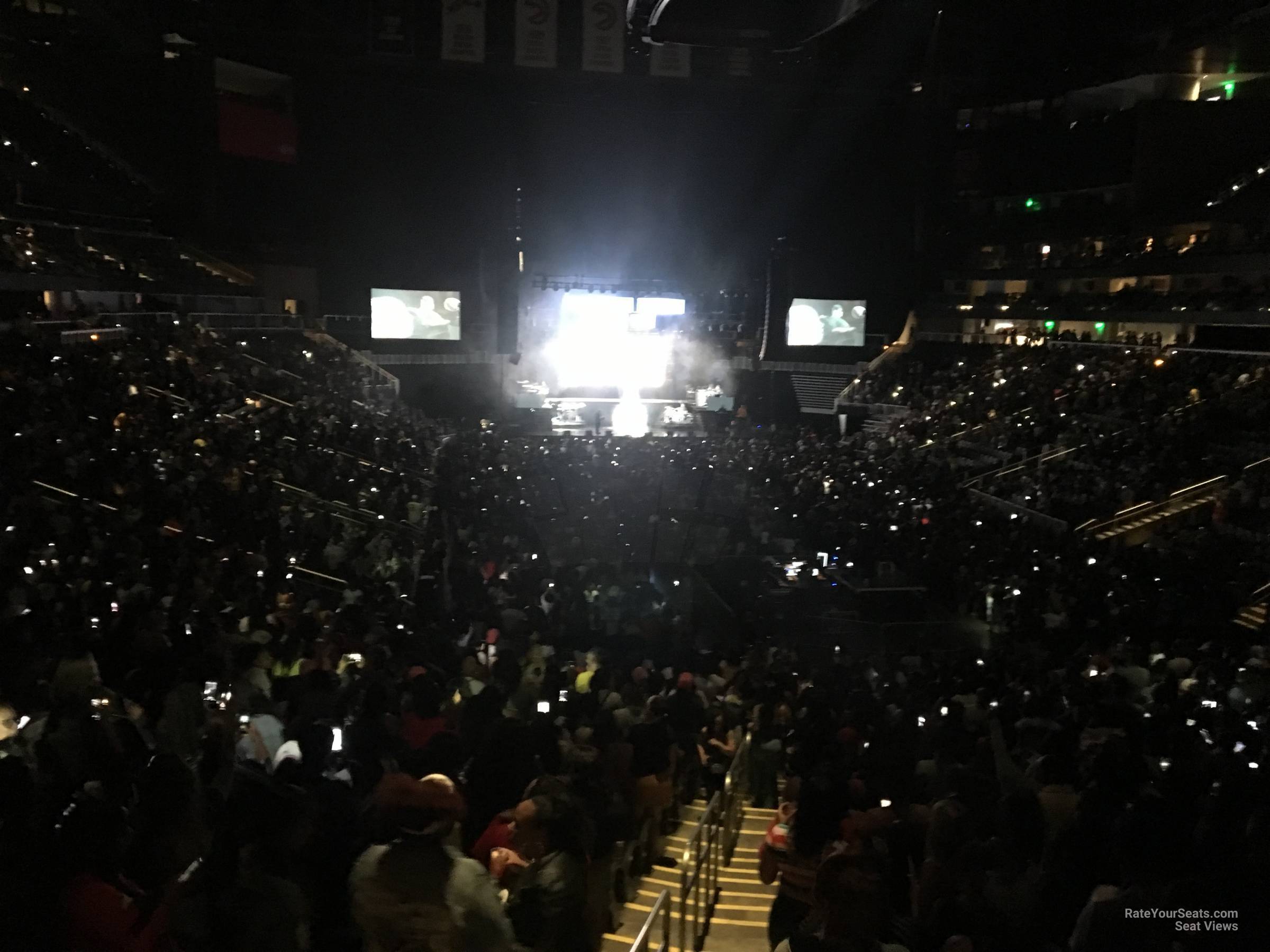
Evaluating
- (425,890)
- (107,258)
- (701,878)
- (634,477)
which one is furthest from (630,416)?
(425,890)

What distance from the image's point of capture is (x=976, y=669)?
7.32 m

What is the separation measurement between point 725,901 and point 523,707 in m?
1.51

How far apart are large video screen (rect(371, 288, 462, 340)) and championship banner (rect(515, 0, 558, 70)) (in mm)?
7536

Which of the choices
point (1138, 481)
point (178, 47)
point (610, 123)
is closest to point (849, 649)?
point (1138, 481)

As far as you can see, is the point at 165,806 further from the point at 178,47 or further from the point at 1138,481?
the point at 178,47

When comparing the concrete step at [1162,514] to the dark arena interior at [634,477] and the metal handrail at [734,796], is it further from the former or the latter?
the metal handrail at [734,796]

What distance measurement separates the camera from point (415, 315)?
29.5m

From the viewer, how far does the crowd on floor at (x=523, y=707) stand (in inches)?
111

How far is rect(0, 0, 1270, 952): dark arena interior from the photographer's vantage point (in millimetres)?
3236

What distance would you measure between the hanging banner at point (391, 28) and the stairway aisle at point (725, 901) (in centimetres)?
2275

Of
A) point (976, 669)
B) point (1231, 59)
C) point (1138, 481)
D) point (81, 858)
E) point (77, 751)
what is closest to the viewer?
point (81, 858)

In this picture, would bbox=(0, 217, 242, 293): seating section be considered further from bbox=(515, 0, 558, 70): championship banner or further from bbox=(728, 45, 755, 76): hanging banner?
bbox=(728, 45, 755, 76): hanging banner

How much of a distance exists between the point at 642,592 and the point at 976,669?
11.8ft

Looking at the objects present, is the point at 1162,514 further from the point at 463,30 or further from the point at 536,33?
the point at 463,30
